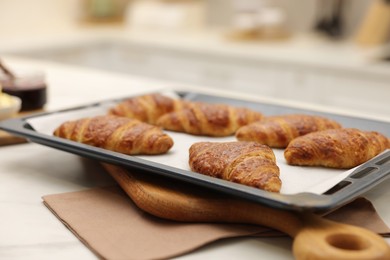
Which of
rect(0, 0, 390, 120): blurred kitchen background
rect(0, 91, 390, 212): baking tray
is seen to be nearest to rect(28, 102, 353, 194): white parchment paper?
rect(0, 91, 390, 212): baking tray

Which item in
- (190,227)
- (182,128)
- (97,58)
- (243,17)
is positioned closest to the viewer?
(190,227)

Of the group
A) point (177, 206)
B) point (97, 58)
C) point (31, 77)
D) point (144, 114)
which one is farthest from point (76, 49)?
point (177, 206)

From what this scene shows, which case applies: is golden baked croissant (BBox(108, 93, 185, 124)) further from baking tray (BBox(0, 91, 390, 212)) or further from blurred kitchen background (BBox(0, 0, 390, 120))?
blurred kitchen background (BBox(0, 0, 390, 120))

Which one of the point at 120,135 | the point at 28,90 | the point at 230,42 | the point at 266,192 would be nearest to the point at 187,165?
the point at 120,135

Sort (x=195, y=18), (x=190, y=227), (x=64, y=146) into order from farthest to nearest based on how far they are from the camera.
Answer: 1. (x=195, y=18)
2. (x=64, y=146)
3. (x=190, y=227)

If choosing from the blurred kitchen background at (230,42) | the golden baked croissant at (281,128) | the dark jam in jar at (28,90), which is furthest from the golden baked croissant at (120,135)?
the blurred kitchen background at (230,42)

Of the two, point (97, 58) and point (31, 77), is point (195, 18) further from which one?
point (31, 77)

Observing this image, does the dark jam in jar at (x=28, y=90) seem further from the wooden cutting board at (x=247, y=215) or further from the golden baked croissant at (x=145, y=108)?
the wooden cutting board at (x=247, y=215)
